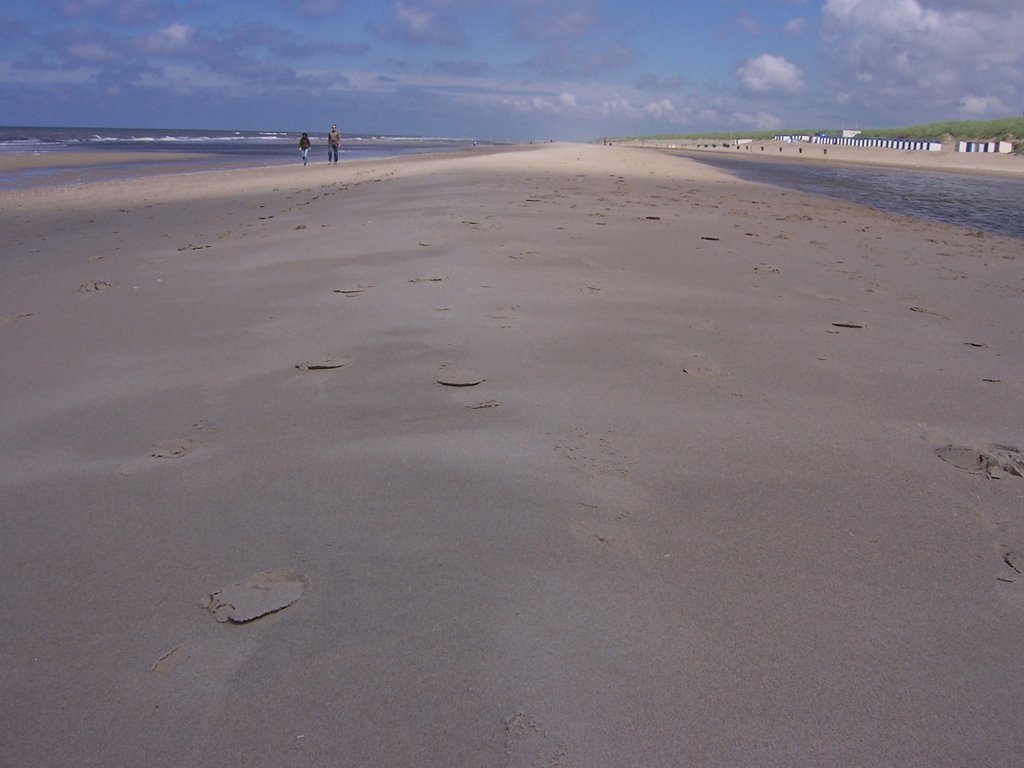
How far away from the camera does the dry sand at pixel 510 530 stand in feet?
4.49

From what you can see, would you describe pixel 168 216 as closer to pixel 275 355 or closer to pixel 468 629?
pixel 275 355

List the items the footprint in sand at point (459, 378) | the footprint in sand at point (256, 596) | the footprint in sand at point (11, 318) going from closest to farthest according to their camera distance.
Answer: the footprint in sand at point (256, 596) < the footprint in sand at point (459, 378) < the footprint in sand at point (11, 318)

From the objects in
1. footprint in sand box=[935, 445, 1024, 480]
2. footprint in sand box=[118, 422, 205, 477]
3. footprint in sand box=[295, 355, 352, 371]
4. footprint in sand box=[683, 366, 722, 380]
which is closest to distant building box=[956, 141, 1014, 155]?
footprint in sand box=[683, 366, 722, 380]

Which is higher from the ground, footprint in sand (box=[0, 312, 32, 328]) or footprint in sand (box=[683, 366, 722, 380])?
footprint in sand (box=[0, 312, 32, 328])

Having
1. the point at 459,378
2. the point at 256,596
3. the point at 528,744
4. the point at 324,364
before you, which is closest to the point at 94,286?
the point at 324,364

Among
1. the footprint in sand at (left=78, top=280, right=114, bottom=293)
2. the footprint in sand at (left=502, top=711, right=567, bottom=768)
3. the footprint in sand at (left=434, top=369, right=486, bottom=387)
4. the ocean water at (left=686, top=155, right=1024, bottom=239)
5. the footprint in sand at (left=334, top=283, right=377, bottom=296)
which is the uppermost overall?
the ocean water at (left=686, top=155, right=1024, bottom=239)

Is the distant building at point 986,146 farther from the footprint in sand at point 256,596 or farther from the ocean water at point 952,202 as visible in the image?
the footprint in sand at point 256,596

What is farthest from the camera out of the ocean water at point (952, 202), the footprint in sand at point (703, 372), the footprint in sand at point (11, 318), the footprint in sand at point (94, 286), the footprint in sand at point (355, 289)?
the ocean water at point (952, 202)

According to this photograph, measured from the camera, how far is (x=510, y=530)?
1.96 meters

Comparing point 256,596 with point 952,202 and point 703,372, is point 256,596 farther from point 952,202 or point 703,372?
point 952,202

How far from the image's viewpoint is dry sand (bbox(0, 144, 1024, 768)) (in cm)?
137

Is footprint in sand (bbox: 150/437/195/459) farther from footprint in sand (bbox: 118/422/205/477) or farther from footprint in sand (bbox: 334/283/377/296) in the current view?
footprint in sand (bbox: 334/283/377/296)

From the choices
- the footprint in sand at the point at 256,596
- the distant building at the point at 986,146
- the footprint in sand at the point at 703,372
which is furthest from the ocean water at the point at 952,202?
the distant building at the point at 986,146

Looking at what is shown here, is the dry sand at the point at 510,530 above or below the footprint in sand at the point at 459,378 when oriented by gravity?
below
